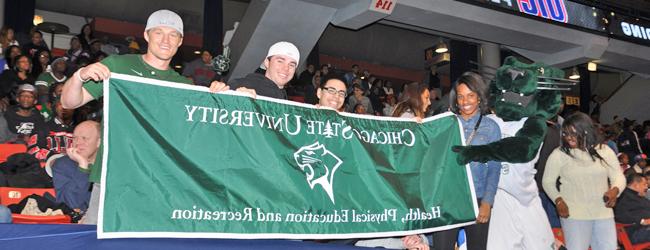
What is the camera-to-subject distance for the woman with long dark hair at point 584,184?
5.14m

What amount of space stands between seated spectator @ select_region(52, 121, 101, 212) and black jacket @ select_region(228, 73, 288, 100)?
1.21 meters

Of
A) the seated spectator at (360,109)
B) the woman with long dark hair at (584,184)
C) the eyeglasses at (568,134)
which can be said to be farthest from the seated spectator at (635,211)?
the seated spectator at (360,109)

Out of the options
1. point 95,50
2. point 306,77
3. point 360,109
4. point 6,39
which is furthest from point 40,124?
point 306,77

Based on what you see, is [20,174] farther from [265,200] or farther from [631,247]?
[631,247]

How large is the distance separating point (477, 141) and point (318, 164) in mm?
1231

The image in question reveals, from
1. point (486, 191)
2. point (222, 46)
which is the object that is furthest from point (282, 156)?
point (222, 46)

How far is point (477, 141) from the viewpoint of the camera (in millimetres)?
4121

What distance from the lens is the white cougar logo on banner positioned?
352cm

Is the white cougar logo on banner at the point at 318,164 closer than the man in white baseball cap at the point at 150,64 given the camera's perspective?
No

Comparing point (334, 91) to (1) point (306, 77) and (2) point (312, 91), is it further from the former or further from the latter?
(1) point (306, 77)

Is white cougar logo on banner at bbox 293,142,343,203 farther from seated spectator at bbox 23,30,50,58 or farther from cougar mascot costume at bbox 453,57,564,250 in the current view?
seated spectator at bbox 23,30,50,58

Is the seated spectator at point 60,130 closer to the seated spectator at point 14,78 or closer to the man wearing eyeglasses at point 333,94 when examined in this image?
the seated spectator at point 14,78

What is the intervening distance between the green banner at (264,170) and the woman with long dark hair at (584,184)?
5.01ft

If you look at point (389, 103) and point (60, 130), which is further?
point (389, 103)
